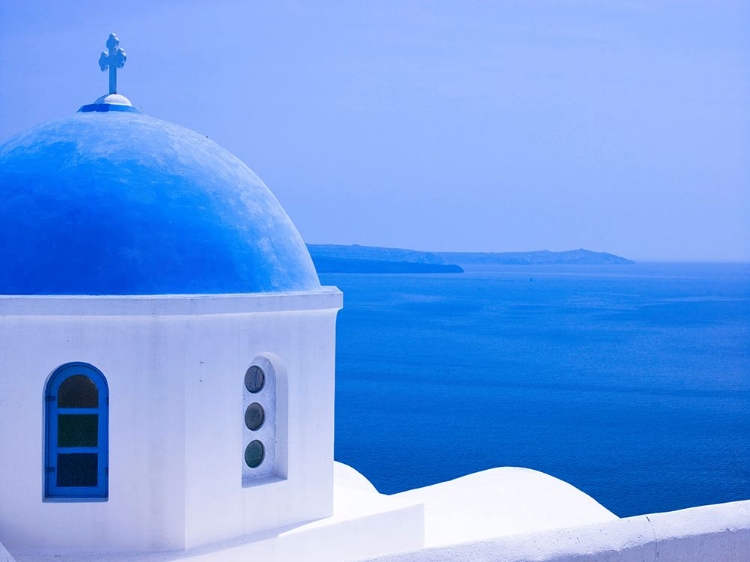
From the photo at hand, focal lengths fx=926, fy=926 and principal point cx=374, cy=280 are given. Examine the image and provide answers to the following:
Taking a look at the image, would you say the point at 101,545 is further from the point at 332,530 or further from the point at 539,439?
the point at 539,439

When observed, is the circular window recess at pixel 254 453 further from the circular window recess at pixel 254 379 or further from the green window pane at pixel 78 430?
the green window pane at pixel 78 430

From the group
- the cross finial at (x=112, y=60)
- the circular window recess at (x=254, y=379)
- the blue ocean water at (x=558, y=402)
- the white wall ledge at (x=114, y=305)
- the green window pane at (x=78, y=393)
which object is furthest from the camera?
the blue ocean water at (x=558, y=402)

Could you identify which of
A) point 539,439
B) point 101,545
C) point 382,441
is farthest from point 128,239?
point 539,439

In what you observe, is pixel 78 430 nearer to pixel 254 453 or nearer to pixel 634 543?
pixel 254 453

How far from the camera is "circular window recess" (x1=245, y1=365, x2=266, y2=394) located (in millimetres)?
6461

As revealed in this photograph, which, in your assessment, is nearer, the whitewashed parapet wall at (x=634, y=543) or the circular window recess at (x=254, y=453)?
the whitewashed parapet wall at (x=634, y=543)

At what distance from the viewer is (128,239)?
6.01 metres

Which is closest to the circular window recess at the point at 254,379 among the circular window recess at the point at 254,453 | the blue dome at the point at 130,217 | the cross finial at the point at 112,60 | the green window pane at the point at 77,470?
the circular window recess at the point at 254,453

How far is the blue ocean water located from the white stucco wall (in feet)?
65.1

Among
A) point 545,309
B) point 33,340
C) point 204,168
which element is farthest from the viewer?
point 545,309

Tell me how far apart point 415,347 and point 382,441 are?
24.1 meters

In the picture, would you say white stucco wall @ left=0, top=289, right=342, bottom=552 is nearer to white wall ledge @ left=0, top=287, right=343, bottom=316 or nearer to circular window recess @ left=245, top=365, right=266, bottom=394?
white wall ledge @ left=0, top=287, right=343, bottom=316

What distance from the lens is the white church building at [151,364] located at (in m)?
Result: 5.80

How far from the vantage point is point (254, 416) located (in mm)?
6523
